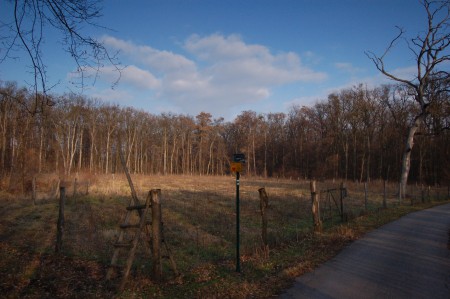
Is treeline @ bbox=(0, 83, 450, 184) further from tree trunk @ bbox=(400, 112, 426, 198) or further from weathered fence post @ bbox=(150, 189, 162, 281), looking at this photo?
Result: weathered fence post @ bbox=(150, 189, 162, 281)

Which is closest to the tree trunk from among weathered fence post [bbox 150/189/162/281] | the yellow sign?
the yellow sign

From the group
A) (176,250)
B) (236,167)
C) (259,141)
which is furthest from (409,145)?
(259,141)

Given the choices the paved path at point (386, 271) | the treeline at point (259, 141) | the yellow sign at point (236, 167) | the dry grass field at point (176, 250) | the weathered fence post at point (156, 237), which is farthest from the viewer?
the treeline at point (259, 141)

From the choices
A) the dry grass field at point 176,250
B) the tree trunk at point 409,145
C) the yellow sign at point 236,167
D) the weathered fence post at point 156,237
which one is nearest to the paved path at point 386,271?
the dry grass field at point 176,250

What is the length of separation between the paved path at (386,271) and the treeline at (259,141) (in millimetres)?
20270

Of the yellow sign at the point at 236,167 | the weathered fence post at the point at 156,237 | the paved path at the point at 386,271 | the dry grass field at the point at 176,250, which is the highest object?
the yellow sign at the point at 236,167

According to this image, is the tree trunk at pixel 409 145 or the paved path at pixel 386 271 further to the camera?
the tree trunk at pixel 409 145

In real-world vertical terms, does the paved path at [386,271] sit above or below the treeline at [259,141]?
below

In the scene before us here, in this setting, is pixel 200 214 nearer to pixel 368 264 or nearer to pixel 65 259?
pixel 65 259

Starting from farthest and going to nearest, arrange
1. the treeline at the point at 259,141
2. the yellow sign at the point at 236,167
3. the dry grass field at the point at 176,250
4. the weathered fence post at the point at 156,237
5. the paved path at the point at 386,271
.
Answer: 1. the treeline at the point at 259,141
2. the yellow sign at the point at 236,167
3. the weathered fence post at the point at 156,237
4. the dry grass field at the point at 176,250
5. the paved path at the point at 386,271

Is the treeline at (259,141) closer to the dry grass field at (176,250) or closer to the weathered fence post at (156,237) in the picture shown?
the dry grass field at (176,250)

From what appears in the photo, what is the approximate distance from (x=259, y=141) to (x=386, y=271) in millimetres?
68914

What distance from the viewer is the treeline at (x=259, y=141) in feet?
155

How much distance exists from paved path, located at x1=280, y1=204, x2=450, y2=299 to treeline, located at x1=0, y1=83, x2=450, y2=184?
66.5 ft
